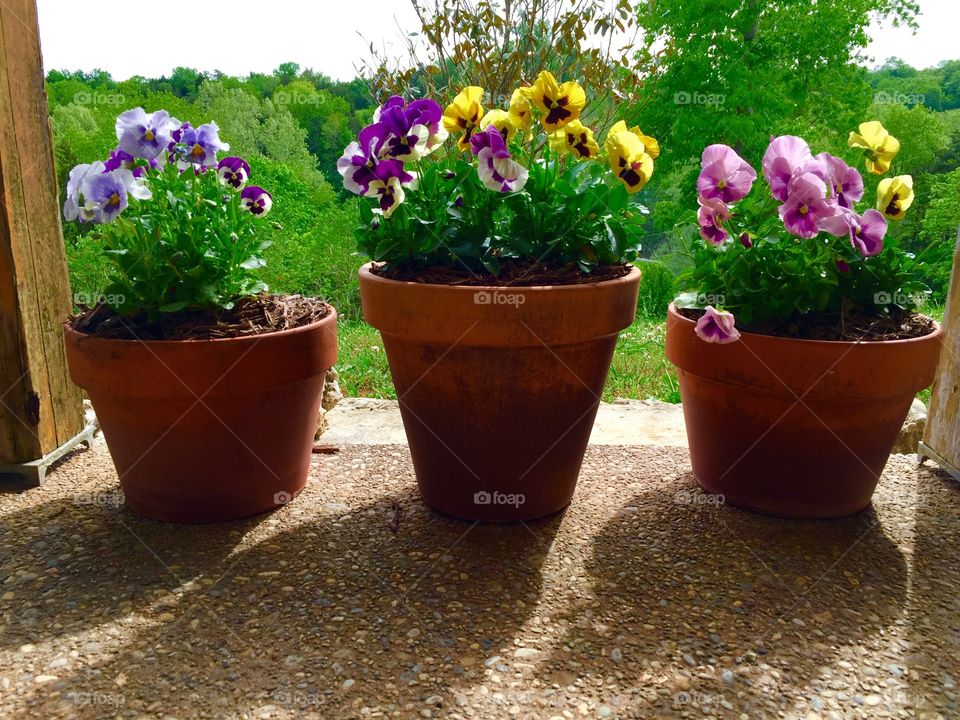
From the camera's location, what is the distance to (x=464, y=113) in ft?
6.37

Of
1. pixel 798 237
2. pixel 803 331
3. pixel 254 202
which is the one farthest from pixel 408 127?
pixel 803 331

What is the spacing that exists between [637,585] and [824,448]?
66 centimetres

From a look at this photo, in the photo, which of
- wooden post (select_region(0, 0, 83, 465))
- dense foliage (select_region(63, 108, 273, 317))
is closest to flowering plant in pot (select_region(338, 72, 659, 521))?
dense foliage (select_region(63, 108, 273, 317))

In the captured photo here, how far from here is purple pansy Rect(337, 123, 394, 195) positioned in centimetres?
175

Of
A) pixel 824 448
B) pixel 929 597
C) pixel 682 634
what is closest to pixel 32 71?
pixel 682 634

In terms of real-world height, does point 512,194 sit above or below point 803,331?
above

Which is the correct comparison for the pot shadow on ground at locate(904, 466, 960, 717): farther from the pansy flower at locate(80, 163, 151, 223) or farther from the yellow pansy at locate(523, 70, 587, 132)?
the pansy flower at locate(80, 163, 151, 223)

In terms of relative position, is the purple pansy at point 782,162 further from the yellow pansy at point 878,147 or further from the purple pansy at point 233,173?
the purple pansy at point 233,173

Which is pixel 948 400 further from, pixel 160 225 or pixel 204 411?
pixel 160 225

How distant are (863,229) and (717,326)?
48cm

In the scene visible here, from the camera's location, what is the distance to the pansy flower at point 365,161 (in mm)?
1753

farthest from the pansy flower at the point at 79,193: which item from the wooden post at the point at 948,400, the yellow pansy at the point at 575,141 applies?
the wooden post at the point at 948,400

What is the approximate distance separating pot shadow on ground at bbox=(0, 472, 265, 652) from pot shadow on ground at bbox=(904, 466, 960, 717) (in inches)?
60.3

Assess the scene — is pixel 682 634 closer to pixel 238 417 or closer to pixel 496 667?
pixel 496 667
